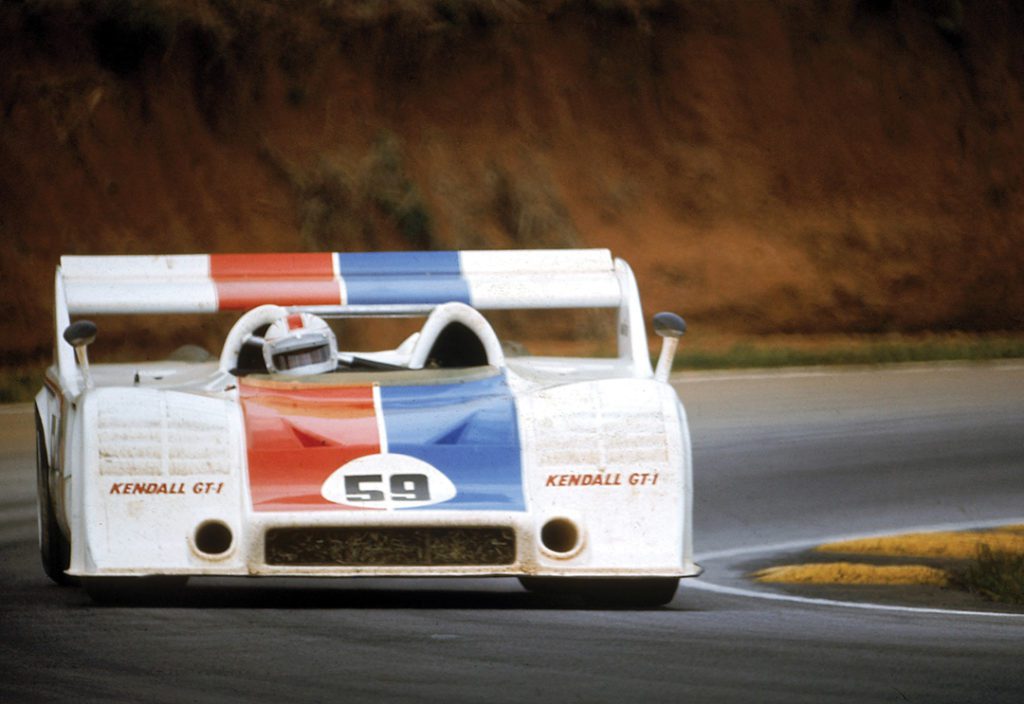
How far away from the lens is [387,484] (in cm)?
809

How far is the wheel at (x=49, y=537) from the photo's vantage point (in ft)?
30.5

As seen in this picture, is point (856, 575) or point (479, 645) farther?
point (856, 575)

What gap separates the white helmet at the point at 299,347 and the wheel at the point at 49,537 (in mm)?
1113

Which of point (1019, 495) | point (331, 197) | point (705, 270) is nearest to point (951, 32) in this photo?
point (705, 270)

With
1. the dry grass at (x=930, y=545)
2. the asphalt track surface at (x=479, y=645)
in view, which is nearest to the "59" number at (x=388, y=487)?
the asphalt track surface at (x=479, y=645)

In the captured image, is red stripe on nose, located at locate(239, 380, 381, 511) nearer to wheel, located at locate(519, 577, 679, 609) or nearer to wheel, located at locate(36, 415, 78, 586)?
wheel, located at locate(519, 577, 679, 609)

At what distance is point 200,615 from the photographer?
26.8 ft

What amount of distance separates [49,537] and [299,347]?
1388mm

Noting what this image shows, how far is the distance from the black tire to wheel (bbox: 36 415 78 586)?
0.51 meters

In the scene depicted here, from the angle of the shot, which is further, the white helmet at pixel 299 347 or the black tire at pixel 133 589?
the white helmet at pixel 299 347

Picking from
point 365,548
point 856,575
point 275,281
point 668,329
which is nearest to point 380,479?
point 365,548

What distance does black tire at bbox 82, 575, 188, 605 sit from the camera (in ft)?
26.8

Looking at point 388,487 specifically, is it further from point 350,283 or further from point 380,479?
point 350,283

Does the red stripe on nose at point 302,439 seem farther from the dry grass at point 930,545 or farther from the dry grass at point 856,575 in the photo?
the dry grass at point 930,545
